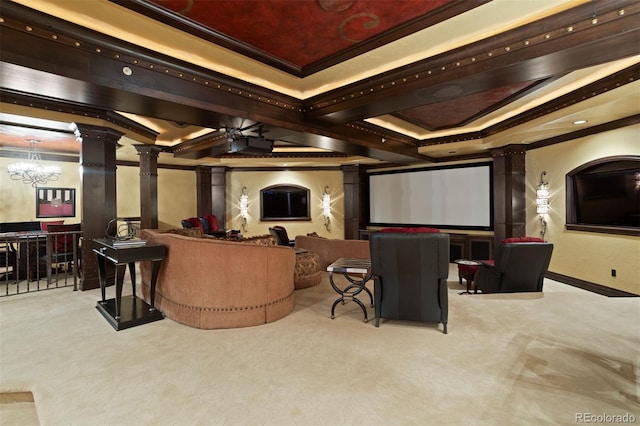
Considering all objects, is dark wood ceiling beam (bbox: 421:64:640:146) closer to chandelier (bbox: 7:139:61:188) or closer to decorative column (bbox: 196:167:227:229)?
decorative column (bbox: 196:167:227:229)

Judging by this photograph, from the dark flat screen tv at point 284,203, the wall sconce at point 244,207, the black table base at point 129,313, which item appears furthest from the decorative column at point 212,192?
the black table base at point 129,313

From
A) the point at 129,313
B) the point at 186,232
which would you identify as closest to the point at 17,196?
the point at 186,232

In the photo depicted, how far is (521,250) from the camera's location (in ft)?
13.5

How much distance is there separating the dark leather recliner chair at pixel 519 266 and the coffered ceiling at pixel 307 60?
6.55ft

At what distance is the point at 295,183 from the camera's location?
10.0 m

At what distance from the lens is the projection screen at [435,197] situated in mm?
8023

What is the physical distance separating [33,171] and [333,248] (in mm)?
6438

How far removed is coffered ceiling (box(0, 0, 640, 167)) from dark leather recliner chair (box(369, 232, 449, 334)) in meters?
1.62

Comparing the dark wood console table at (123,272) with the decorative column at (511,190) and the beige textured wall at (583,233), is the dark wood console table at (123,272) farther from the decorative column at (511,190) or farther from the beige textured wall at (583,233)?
the decorative column at (511,190)

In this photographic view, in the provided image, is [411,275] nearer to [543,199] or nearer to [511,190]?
[543,199]

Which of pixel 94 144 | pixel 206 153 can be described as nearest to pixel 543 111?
pixel 206 153

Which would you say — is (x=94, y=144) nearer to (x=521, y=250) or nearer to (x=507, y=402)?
(x=507, y=402)

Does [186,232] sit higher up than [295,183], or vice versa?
[295,183]
